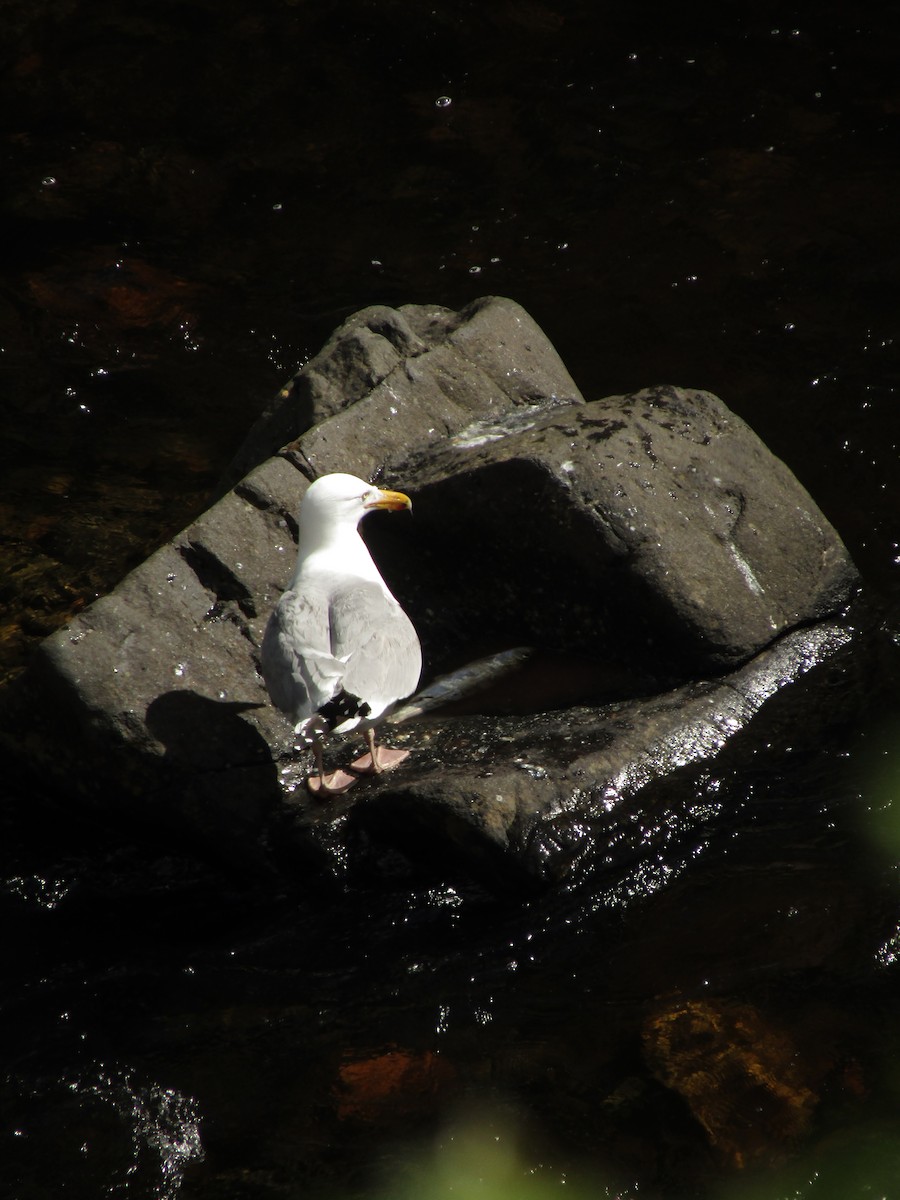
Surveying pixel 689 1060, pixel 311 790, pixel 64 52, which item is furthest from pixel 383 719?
pixel 64 52

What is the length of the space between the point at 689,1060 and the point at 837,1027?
1.47 feet

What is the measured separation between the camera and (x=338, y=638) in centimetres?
446

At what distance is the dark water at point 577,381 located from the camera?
3453 mm

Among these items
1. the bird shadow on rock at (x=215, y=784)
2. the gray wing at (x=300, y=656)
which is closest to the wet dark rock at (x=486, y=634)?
the bird shadow on rock at (x=215, y=784)

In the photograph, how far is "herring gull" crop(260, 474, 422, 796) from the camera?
14.0ft

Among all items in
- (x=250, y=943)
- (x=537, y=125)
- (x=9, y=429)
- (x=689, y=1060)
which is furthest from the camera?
(x=537, y=125)

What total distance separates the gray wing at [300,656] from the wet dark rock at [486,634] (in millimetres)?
359

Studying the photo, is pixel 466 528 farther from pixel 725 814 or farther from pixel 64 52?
pixel 64 52

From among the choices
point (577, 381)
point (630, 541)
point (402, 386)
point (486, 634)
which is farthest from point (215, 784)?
point (577, 381)

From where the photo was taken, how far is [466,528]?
16.7 ft

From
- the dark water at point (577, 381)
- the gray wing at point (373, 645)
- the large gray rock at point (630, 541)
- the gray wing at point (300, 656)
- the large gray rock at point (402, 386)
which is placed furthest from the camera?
the large gray rock at point (402, 386)

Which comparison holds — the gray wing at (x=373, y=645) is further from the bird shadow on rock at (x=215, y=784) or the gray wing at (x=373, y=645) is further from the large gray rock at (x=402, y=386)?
the large gray rock at (x=402, y=386)

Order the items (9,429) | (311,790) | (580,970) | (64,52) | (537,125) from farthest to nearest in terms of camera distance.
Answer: (64,52) < (537,125) < (9,429) < (311,790) < (580,970)

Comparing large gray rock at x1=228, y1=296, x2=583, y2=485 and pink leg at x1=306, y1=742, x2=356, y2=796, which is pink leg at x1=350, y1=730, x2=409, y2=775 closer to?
pink leg at x1=306, y1=742, x2=356, y2=796
